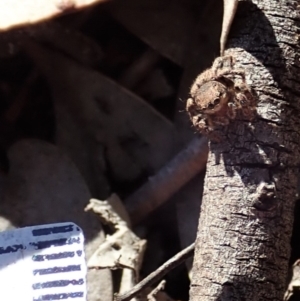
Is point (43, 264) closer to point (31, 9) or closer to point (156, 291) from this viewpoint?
point (156, 291)

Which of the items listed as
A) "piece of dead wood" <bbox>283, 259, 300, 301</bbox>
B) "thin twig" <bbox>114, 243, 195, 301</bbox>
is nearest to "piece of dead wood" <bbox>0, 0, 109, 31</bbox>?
"thin twig" <bbox>114, 243, 195, 301</bbox>

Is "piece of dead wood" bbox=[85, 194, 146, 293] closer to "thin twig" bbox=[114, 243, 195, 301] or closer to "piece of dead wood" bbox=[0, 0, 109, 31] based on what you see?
"thin twig" bbox=[114, 243, 195, 301]

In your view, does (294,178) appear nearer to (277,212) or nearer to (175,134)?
(277,212)

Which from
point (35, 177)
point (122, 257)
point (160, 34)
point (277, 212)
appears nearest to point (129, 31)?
point (160, 34)

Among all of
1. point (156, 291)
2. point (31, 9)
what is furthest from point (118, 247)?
point (31, 9)

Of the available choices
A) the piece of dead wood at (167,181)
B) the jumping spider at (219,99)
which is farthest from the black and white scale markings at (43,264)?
the jumping spider at (219,99)

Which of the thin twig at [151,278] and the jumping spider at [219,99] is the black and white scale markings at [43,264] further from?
the jumping spider at [219,99]
